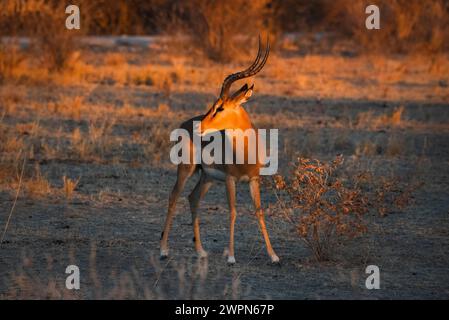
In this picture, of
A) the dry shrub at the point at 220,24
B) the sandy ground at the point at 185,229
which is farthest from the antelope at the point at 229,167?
the dry shrub at the point at 220,24

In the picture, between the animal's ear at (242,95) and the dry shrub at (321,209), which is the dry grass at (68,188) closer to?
the dry shrub at (321,209)

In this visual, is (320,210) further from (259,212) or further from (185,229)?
(185,229)

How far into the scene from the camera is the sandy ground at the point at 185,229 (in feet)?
23.4

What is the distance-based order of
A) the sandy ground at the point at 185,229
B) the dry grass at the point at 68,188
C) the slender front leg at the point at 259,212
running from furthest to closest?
the dry grass at the point at 68,188
the slender front leg at the point at 259,212
the sandy ground at the point at 185,229

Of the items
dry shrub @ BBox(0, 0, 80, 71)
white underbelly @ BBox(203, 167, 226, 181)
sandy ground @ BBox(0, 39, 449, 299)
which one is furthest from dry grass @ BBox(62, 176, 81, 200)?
dry shrub @ BBox(0, 0, 80, 71)

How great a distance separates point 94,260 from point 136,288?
0.98 metres

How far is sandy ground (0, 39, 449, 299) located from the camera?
7137 mm

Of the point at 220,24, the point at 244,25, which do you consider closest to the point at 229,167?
the point at 220,24

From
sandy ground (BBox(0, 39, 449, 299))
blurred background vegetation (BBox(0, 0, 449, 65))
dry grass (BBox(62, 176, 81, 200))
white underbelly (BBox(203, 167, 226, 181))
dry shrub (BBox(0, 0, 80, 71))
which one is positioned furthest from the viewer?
blurred background vegetation (BBox(0, 0, 449, 65))

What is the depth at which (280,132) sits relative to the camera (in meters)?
14.5

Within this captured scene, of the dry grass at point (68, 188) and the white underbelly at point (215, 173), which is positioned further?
the dry grass at point (68, 188)

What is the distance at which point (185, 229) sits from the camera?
30.1ft

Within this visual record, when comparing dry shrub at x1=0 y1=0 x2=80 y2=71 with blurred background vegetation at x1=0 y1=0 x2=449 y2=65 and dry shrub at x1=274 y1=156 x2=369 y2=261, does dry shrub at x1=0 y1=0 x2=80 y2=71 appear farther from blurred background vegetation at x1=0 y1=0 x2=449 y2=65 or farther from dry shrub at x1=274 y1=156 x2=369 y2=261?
dry shrub at x1=274 y1=156 x2=369 y2=261
